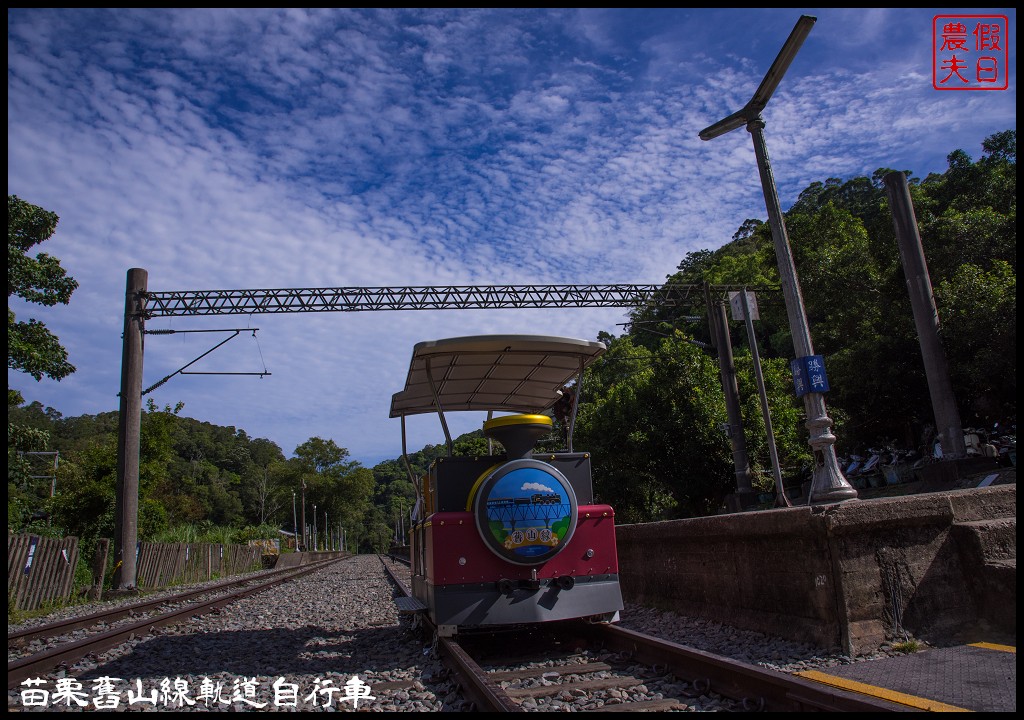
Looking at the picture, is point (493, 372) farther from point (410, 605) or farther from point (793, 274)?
point (793, 274)

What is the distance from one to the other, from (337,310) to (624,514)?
473 inches

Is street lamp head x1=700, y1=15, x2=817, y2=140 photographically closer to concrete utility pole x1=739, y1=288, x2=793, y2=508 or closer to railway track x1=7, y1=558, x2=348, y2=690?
concrete utility pole x1=739, y1=288, x2=793, y2=508

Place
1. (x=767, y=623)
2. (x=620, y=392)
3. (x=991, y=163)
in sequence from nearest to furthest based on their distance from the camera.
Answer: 1. (x=767, y=623)
2. (x=620, y=392)
3. (x=991, y=163)

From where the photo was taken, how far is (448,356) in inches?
279

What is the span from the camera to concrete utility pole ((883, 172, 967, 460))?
15.2 m

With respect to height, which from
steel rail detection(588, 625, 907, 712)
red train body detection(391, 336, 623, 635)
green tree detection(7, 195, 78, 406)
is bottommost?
steel rail detection(588, 625, 907, 712)

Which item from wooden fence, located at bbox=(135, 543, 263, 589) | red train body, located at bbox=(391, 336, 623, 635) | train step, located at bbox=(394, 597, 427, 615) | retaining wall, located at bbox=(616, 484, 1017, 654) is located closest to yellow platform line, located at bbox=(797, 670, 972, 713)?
retaining wall, located at bbox=(616, 484, 1017, 654)

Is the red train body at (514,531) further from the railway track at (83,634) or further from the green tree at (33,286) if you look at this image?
the green tree at (33,286)

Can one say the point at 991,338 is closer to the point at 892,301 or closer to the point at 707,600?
the point at 892,301

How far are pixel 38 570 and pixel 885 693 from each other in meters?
15.4

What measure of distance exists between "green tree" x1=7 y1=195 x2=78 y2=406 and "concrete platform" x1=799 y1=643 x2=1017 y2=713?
15755 millimetres

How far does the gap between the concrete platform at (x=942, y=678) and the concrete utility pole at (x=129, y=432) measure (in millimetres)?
16388

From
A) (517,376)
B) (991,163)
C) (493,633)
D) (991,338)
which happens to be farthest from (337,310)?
(991,163)

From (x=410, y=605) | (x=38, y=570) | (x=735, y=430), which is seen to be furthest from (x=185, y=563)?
(x=410, y=605)
